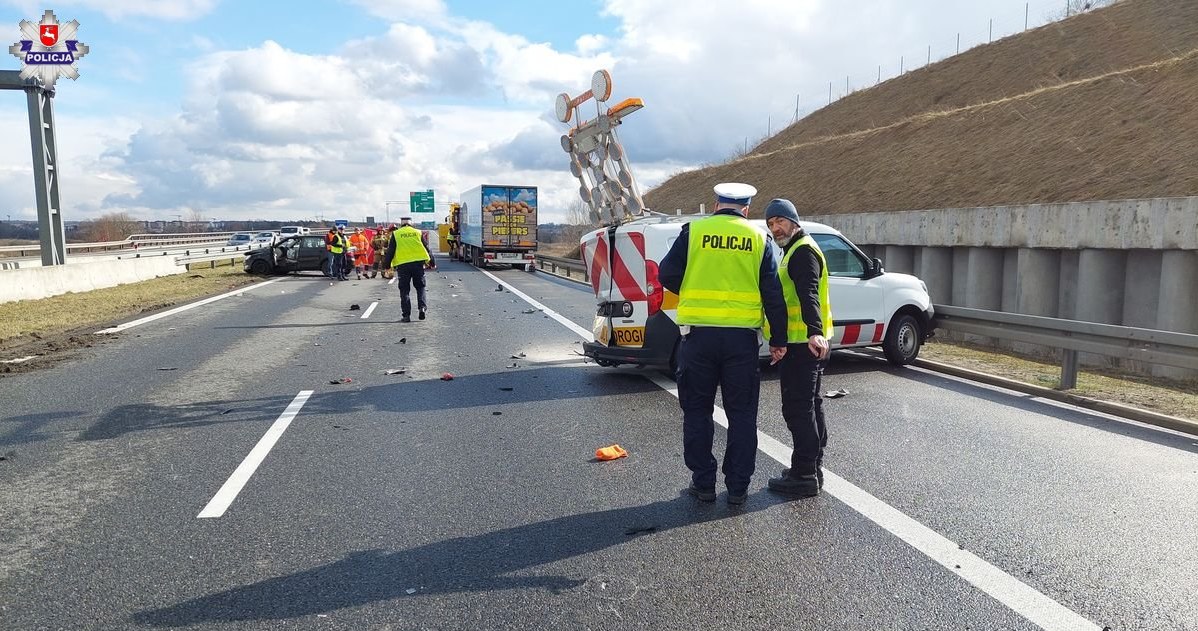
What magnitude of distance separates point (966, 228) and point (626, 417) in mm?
12416

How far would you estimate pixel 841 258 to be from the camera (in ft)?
30.8

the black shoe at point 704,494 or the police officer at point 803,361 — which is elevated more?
the police officer at point 803,361

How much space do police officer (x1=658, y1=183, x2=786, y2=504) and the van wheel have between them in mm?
5312

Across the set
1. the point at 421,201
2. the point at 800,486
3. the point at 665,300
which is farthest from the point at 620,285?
the point at 421,201

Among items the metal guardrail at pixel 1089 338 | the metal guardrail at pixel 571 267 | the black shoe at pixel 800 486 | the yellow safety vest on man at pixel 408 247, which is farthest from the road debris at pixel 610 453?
the metal guardrail at pixel 571 267

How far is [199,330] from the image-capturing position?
43.0 ft

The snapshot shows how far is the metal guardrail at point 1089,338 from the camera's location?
7.50 m

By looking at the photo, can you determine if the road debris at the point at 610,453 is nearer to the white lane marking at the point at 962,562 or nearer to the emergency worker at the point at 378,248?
the white lane marking at the point at 962,562

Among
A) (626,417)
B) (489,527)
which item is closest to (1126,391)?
(626,417)

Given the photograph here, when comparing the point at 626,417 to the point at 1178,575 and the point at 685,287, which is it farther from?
the point at 1178,575

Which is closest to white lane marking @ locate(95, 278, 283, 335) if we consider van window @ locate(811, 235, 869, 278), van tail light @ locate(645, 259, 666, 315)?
van tail light @ locate(645, 259, 666, 315)

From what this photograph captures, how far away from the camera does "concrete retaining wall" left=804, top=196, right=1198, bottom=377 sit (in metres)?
12.3

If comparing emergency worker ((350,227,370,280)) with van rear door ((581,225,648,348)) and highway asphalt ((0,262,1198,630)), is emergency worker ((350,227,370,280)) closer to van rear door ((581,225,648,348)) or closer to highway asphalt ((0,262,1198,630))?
highway asphalt ((0,262,1198,630))

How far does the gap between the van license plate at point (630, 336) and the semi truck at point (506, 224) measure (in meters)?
27.7
